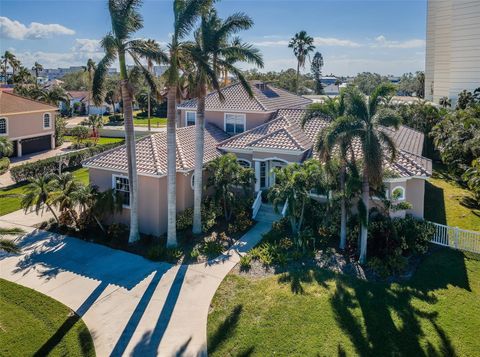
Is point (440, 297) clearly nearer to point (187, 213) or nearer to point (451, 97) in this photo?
point (187, 213)

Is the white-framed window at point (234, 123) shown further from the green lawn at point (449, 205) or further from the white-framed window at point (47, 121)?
the white-framed window at point (47, 121)

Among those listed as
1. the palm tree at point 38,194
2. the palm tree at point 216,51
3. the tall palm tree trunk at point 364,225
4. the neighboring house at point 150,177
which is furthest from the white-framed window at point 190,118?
the tall palm tree trunk at point 364,225

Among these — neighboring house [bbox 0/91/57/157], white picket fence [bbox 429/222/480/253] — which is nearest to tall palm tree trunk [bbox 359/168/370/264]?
white picket fence [bbox 429/222/480/253]

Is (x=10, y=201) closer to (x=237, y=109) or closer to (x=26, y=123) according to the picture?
(x=237, y=109)

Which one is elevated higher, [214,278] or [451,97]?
[451,97]

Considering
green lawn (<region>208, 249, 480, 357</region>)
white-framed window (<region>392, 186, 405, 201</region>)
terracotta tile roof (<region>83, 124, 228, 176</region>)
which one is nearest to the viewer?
green lawn (<region>208, 249, 480, 357</region>)

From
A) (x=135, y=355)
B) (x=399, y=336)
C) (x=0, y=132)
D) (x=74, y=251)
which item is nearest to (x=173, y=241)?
(x=74, y=251)

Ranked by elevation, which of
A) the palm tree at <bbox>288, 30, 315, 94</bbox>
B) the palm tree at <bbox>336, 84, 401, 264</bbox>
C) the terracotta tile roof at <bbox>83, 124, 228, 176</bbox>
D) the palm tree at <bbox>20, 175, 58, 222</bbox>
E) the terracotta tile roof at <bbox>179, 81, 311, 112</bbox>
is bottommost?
the palm tree at <bbox>20, 175, 58, 222</bbox>

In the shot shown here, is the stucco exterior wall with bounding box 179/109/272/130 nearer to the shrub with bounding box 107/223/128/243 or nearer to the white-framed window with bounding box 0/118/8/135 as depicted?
the shrub with bounding box 107/223/128/243
